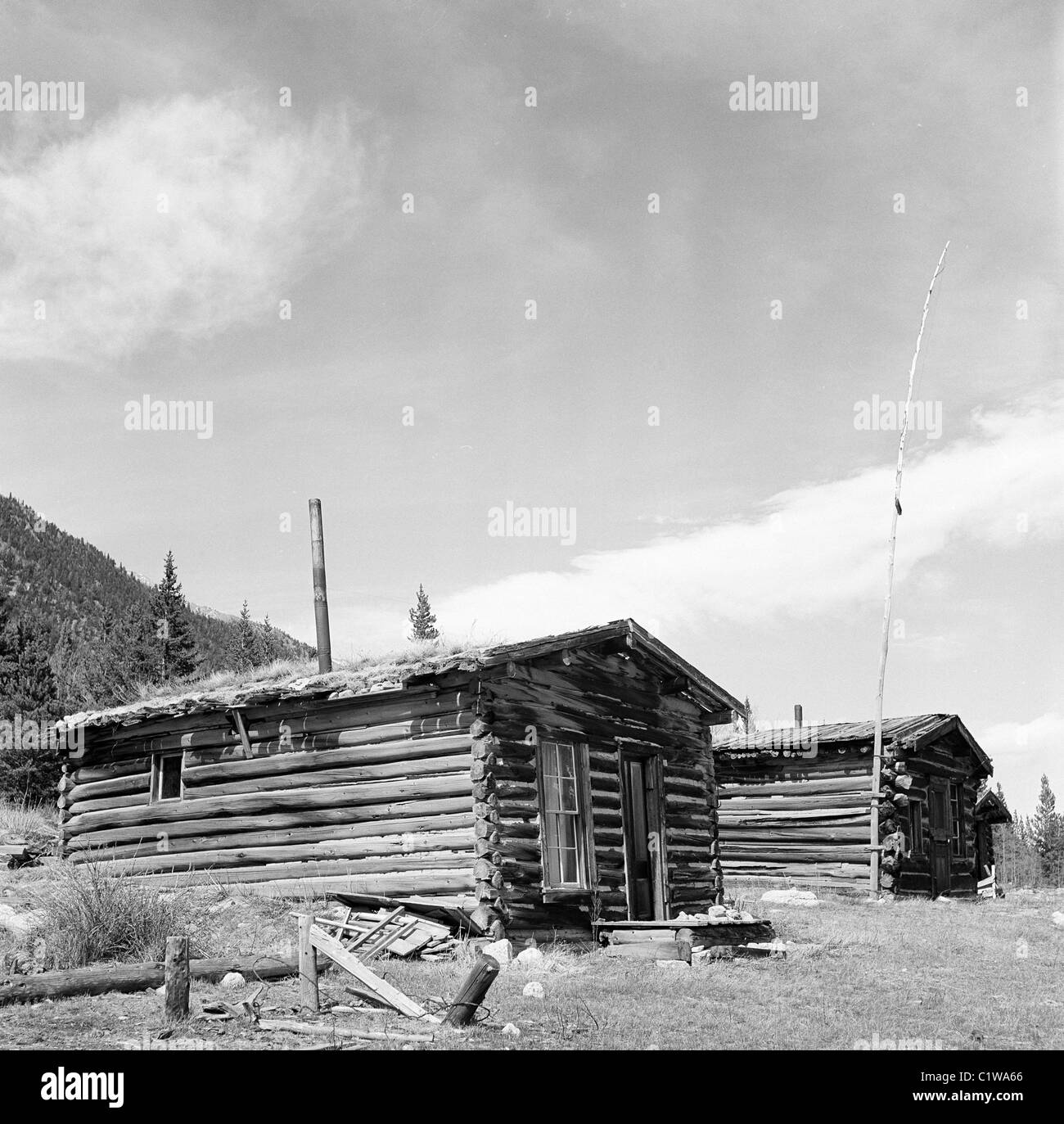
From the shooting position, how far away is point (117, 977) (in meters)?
9.35

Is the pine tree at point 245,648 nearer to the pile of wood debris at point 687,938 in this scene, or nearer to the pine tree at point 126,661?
the pine tree at point 126,661

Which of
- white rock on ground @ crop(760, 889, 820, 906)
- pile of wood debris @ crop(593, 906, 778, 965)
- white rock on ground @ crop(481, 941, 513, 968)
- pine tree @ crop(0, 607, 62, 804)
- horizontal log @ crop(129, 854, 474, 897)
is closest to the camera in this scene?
white rock on ground @ crop(481, 941, 513, 968)

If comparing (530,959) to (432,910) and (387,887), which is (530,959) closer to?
(432,910)

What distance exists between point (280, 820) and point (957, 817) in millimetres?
19870

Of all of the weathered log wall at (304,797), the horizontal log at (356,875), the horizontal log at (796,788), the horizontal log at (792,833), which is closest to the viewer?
the horizontal log at (356,875)

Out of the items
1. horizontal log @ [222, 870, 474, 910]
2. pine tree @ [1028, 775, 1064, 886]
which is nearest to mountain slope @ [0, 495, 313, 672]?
pine tree @ [1028, 775, 1064, 886]

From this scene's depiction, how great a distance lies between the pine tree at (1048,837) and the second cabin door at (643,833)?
6949 centimetres

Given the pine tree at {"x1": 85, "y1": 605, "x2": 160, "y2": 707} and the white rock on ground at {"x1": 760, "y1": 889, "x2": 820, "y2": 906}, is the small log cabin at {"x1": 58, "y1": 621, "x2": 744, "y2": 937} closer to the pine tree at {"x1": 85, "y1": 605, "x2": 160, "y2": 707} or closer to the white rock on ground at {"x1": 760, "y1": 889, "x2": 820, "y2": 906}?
the white rock on ground at {"x1": 760, "y1": 889, "x2": 820, "y2": 906}

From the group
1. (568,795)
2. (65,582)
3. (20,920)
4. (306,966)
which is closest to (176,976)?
(306,966)

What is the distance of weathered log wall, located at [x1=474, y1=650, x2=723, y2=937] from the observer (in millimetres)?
14406

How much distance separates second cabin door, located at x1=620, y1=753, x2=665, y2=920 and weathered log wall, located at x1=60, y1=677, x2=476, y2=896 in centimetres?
A: 378

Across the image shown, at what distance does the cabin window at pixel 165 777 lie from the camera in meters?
17.7

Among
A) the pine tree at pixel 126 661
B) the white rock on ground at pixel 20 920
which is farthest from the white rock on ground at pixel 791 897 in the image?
the pine tree at pixel 126 661
